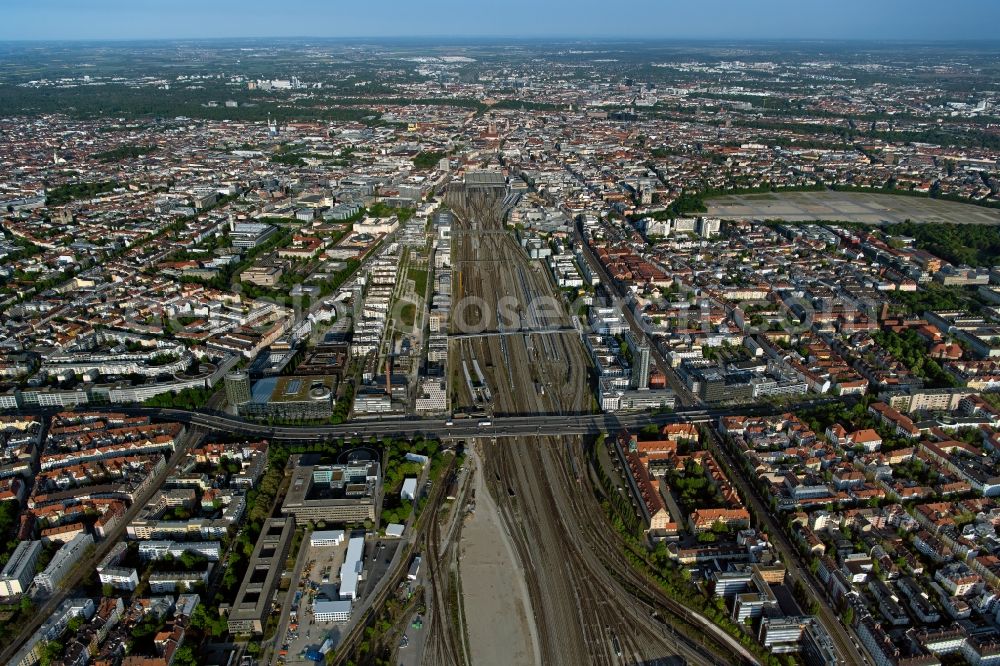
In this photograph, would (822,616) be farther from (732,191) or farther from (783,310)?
(732,191)

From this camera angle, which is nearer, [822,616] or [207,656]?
[207,656]

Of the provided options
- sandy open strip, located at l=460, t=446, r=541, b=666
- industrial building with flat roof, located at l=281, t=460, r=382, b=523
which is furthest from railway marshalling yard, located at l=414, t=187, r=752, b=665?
industrial building with flat roof, located at l=281, t=460, r=382, b=523

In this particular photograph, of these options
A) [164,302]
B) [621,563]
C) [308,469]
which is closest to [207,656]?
[308,469]

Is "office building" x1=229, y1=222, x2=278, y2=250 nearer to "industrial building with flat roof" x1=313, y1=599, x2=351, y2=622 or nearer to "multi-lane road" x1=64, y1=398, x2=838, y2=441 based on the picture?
"multi-lane road" x1=64, y1=398, x2=838, y2=441

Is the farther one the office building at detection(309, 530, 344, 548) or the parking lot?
the office building at detection(309, 530, 344, 548)

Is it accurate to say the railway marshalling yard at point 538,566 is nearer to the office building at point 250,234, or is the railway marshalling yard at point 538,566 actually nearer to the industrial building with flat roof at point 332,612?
the industrial building with flat roof at point 332,612

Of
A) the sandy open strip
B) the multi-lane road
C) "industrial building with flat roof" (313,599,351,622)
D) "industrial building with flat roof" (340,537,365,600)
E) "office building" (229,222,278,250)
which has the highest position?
"office building" (229,222,278,250)

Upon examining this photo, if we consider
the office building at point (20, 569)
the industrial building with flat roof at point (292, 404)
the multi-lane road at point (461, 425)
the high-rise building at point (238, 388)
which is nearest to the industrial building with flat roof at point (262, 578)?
the multi-lane road at point (461, 425)

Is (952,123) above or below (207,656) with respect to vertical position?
above
